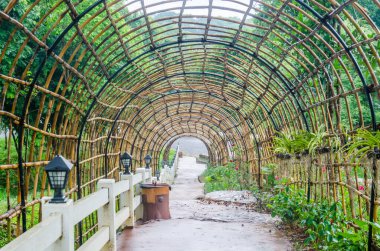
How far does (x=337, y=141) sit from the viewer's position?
5605 millimetres

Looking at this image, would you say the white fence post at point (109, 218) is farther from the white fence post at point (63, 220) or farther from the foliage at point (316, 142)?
the foliage at point (316, 142)

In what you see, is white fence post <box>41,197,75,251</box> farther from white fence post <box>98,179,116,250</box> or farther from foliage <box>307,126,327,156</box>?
foliage <box>307,126,327,156</box>

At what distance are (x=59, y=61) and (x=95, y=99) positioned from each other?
201cm

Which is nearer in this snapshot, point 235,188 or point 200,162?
point 235,188

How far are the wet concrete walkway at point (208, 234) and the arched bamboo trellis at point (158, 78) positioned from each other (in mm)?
1092

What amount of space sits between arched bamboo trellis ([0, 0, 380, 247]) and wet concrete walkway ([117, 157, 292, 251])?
3.58 ft

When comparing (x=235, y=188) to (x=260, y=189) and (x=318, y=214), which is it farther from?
(x=318, y=214)

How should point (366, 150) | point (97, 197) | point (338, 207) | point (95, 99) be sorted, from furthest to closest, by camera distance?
point (95, 99)
point (338, 207)
point (97, 197)
point (366, 150)

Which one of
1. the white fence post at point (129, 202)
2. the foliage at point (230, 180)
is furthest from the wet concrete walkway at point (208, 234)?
the foliage at point (230, 180)

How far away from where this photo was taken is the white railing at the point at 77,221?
2.88 m

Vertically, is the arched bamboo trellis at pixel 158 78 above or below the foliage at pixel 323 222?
above

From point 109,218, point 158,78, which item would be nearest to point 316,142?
point 109,218

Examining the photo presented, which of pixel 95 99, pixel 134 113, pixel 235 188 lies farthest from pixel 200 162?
pixel 95 99

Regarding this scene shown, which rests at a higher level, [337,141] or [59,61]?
[59,61]
